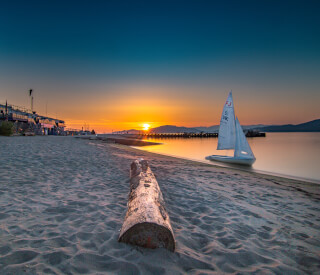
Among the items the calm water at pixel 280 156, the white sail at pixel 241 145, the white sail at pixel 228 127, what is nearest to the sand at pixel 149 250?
the white sail at pixel 241 145

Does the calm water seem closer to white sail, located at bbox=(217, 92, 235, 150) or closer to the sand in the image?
white sail, located at bbox=(217, 92, 235, 150)

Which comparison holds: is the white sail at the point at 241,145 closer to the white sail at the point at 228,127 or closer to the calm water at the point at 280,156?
the calm water at the point at 280,156

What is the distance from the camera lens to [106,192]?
20.9ft

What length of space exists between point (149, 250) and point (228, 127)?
2111cm

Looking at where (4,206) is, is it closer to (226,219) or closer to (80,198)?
(80,198)

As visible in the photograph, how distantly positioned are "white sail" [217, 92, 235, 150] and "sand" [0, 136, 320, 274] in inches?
613

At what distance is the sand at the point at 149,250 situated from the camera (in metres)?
2.95

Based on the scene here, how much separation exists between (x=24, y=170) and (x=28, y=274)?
7.25 meters

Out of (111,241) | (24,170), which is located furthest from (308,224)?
(24,170)

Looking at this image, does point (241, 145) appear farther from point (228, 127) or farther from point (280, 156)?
point (280, 156)

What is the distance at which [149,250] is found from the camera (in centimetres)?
325

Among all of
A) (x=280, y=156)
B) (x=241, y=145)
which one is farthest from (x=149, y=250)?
(x=280, y=156)

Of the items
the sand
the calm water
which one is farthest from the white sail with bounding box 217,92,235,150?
the sand

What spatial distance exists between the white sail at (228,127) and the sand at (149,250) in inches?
613
